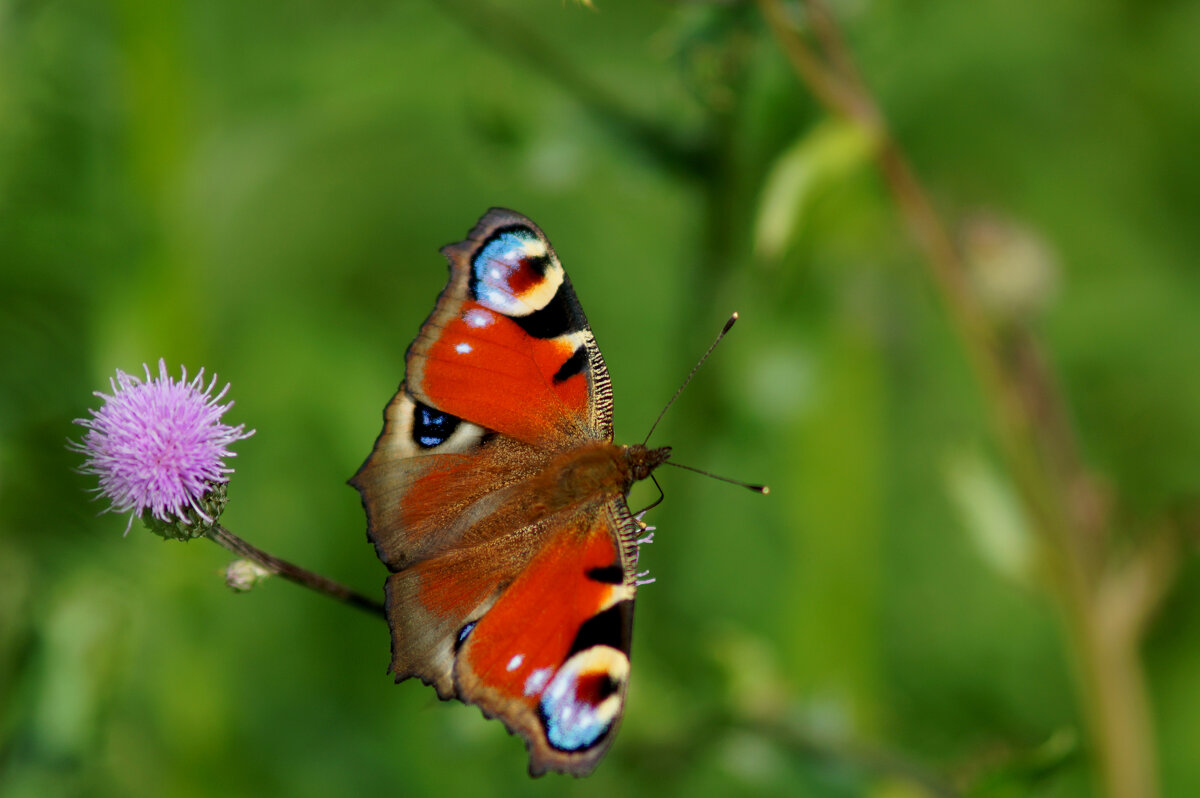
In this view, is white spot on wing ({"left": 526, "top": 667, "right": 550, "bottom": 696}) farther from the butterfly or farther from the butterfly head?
the butterfly head

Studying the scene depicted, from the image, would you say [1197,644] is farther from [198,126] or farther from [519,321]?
[198,126]

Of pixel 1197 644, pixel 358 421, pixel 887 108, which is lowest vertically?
pixel 358 421

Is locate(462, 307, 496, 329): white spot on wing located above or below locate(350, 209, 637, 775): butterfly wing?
above

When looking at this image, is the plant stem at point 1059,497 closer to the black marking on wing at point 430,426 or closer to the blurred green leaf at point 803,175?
the blurred green leaf at point 803,175

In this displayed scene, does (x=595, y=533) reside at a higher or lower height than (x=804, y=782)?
higher

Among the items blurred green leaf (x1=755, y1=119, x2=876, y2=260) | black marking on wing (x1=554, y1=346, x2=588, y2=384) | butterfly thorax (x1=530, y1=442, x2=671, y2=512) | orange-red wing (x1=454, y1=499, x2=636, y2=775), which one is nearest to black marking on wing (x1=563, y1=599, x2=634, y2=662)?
orange-red wing (x1=454, y1=499, x2=636, y2=775)

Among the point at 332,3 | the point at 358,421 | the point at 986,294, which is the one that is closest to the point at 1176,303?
the point at 986,294

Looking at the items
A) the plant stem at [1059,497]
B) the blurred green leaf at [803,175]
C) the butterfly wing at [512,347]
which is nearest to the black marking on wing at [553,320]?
the butterfly wing at [512,347]
